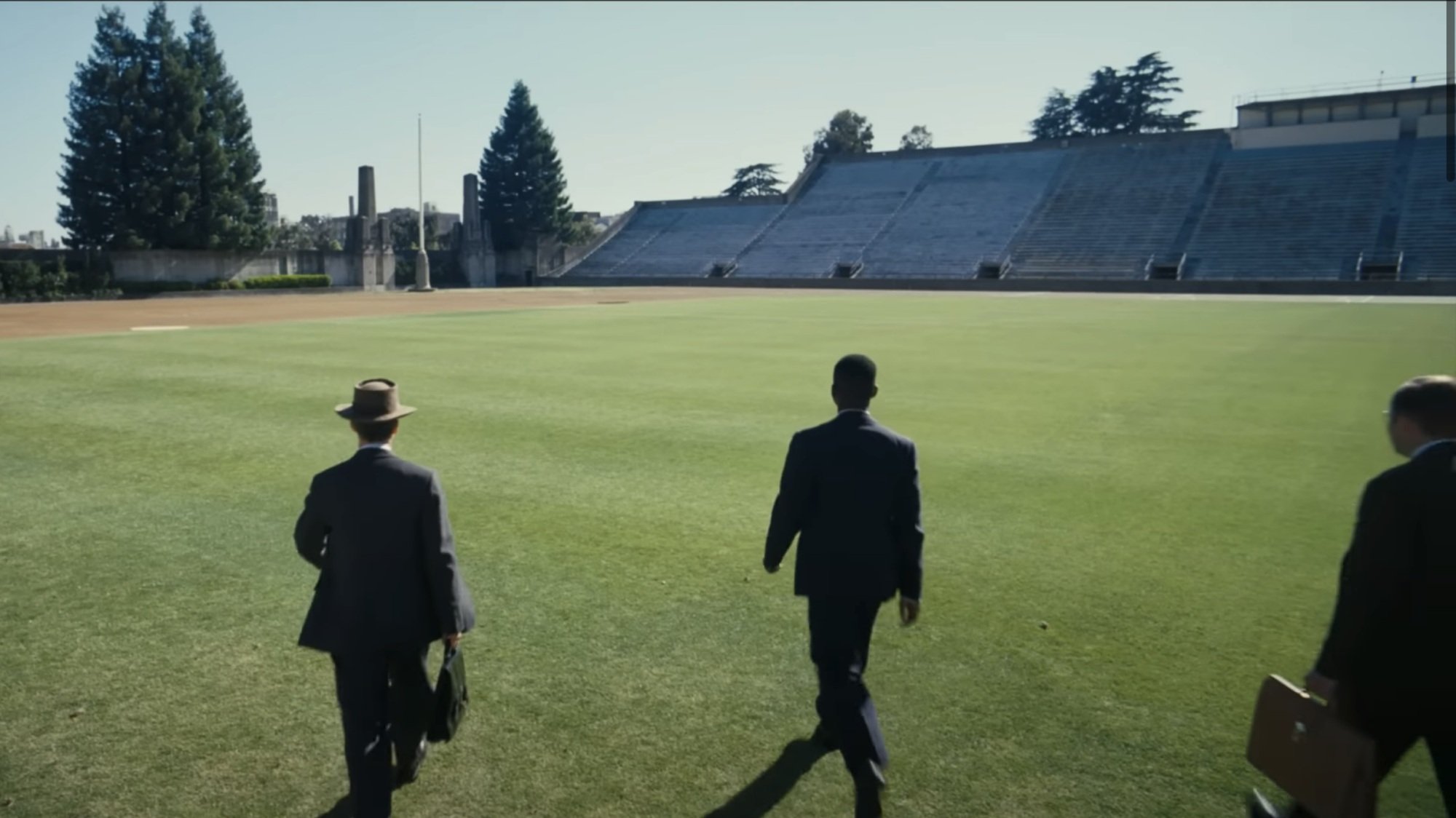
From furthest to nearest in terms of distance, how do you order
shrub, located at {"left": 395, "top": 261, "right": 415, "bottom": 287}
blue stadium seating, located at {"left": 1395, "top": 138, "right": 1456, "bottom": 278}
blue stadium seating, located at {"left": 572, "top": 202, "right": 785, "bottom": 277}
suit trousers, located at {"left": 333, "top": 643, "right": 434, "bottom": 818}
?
blue stadium seating, located at {"left": 572, "top": 202, "right": 785, "bottom": 277}, shrub, located at {"left": 395, "top": 261, "right": 415, "bottom": 287}, blue stadium seating, located at {"left": 1395, "top": 138, "right": 1456, "bottom": 278}, suit trousers, located at {"left": 333, "top": 643, "right": 434, "bottom": 818}

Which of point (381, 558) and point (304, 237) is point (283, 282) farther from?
point (381, 558)

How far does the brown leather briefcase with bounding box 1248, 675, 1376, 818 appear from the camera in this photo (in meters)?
3.09

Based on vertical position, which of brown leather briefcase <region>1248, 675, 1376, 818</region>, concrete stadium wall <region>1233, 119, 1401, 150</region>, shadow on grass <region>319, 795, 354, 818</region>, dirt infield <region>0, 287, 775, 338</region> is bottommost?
shadow on grass <region>319, 795, 354, 818</region>

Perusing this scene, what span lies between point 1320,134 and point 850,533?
75.8 m

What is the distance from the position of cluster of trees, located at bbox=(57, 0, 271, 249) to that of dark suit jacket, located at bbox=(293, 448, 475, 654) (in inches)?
2360

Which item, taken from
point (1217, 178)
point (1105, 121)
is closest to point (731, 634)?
point (1217, 178)

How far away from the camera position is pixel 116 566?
7102 millimetres

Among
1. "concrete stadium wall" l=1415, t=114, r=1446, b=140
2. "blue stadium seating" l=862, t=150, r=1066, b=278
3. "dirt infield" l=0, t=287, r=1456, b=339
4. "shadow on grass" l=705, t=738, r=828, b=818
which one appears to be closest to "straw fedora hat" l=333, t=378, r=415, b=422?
"shadow on grass" l=705, t=738, r=828, b=818

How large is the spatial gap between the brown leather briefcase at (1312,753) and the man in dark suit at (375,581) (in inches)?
117

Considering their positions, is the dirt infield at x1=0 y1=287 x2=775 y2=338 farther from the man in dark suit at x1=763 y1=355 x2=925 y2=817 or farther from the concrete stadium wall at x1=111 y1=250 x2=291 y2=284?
the man in dark suit at x1=763 y1=355 x2=925 y2=817

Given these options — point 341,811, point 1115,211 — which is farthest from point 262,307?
point 1115,211

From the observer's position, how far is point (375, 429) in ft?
13.3

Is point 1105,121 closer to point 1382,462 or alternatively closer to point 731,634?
point 1382,462

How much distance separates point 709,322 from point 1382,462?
21.3 meters
